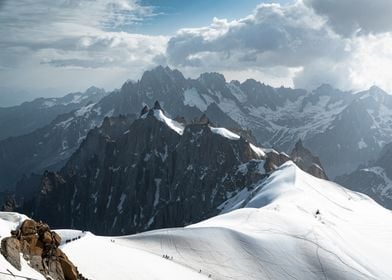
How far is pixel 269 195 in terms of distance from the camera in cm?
13638

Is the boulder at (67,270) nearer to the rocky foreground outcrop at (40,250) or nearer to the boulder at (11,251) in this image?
the rocky foreground outcrop at (40,250)

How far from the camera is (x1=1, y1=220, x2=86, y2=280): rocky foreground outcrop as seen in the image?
38.3 m

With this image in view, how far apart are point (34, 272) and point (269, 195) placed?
10425 cm

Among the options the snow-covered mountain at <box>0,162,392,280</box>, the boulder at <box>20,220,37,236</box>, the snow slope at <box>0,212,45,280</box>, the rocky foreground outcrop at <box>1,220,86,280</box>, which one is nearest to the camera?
the snow slope at <box>0,212,45,280</box>

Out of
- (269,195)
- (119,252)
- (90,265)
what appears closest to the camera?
(90,265)

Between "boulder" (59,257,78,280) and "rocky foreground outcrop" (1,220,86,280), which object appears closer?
"rocky foreground outcrop" (1,220,86,280)

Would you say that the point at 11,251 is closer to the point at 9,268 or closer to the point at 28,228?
the point at 9,268

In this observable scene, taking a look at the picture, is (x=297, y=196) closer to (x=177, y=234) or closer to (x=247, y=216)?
(x=247, y=216)

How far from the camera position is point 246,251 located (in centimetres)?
7462

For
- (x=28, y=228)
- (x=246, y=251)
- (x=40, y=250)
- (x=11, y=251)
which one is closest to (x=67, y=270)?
(x=40, y=250)

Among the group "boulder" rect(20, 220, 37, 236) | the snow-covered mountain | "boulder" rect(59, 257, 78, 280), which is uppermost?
"boulder" rect(20, 220, 37, 236)

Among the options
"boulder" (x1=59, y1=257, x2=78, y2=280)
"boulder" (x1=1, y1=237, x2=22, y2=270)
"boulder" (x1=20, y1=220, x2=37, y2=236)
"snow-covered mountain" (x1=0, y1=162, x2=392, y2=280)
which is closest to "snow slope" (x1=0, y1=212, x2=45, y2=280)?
"boulder" (x1=1, y1=237, x2=22, y2=270)

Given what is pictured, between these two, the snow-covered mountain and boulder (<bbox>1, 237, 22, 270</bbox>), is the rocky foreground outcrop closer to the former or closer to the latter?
boulder (<bbox>1, 237, 22, 270</bbox>)

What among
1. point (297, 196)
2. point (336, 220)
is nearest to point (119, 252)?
point (336, 220)
